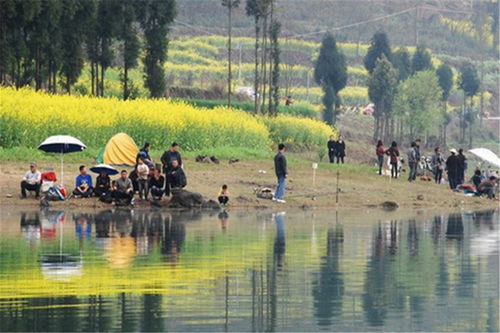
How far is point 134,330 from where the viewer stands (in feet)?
53.4

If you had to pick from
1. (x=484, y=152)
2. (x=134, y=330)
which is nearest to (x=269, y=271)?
(x=134, y=330)

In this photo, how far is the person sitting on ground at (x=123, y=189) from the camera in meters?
40.4

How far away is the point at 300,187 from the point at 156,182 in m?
7.80

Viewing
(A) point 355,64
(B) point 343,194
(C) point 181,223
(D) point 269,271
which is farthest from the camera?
(A) point 355,64

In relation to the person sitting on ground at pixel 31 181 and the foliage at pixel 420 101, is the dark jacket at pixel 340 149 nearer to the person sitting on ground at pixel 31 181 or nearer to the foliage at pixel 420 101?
the person sitting on ground at pixel 31 181

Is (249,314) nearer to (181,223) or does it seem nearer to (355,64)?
(181,223)

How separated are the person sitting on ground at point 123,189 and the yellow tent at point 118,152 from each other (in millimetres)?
7429

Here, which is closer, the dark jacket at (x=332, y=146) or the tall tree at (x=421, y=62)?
the dark jacket at (x=332, y=146)

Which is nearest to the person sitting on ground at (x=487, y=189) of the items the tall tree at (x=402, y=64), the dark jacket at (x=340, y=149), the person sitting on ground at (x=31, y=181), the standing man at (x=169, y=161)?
the dark jacket at (x=340, y=149)

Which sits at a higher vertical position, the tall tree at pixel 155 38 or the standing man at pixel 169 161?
the tall tree at pixel 155 38

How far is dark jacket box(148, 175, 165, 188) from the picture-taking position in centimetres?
4128

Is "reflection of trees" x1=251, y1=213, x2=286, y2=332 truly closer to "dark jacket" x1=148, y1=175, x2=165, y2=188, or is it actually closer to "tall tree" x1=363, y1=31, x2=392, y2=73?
"dark jacket" x1=148, y1=175, x2=165, y2=188

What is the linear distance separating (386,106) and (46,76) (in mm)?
56866

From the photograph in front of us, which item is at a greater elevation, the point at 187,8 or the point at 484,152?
the point at 187,8
